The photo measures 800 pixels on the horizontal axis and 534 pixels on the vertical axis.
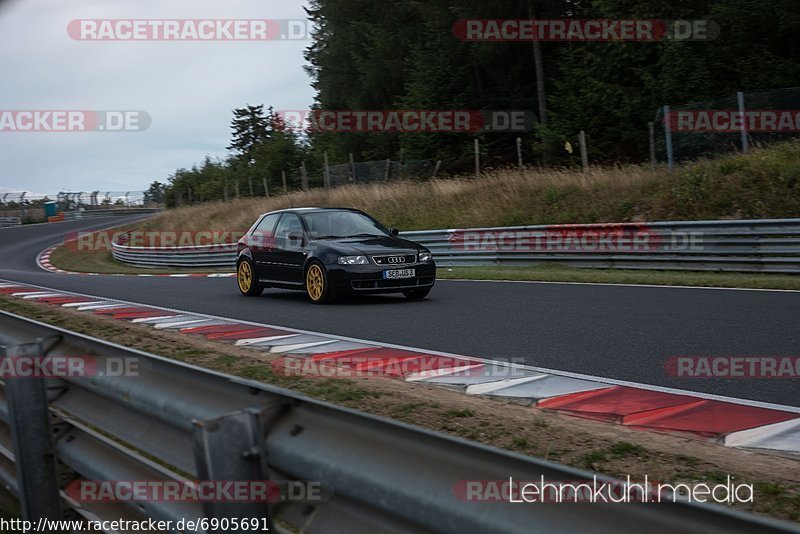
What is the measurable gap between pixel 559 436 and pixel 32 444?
279 centimetres

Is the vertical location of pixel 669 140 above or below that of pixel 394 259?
above

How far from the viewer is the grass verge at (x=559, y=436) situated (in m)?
4.00

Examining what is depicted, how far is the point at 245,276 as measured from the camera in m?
14.4

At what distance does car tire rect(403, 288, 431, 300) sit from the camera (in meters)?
12.6

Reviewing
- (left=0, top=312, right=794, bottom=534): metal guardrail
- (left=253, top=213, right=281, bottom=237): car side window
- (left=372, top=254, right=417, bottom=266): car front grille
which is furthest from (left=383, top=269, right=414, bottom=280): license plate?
(left=0, top=312, right=794, bottom=534): metal guardrail

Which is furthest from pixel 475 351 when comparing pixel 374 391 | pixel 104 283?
pixel 104 283

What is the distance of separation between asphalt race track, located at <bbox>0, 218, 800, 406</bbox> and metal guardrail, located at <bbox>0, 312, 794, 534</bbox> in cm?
425

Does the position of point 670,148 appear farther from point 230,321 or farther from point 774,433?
point 774,433

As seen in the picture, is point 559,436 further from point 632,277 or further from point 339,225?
point 632,277

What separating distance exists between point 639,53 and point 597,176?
40.8 feet

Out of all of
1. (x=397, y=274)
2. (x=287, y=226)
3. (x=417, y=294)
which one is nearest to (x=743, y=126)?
(x=417, y=294)

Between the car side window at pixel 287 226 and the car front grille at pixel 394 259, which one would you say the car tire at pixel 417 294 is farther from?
the car side window at pixel 287 226

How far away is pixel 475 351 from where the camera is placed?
7820 mm

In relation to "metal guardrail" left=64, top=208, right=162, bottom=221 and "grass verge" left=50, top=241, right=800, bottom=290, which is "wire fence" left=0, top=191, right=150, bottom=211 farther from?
"grass verge" left=50, top=241, right=800, bottom=290
